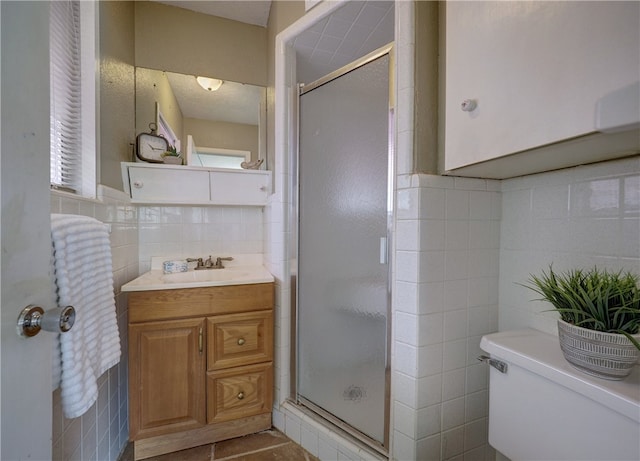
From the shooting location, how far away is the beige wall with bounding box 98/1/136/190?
131cm

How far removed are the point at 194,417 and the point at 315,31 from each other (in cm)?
202

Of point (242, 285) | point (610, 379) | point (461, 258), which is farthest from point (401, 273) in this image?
point (242, 285)

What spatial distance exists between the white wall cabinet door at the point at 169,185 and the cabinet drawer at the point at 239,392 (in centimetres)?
102

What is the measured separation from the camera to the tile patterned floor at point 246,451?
1.36 m

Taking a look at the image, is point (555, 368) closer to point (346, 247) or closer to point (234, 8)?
point (346, 247)

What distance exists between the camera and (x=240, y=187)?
185 cm

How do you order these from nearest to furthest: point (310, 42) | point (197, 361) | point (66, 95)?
point (66, 95) → point (197, 361) → point (310, 42)

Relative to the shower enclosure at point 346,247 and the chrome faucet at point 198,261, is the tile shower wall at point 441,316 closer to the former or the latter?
the shower enclosure at point 346,247

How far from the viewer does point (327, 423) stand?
137 centimetres

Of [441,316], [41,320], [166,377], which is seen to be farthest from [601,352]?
[166,377]

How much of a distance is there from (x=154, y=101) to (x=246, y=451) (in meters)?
2.09

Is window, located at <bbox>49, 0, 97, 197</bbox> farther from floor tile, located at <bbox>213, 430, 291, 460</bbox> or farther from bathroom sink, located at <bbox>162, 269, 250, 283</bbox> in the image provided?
floor tile, located at <bbox>213, 430, 291, 460</bbox>

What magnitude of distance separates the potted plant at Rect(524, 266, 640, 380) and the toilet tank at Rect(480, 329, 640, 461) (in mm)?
39

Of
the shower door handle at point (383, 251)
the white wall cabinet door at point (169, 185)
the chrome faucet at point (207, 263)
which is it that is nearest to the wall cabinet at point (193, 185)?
the white wall cabinet door at point (169, 185)
